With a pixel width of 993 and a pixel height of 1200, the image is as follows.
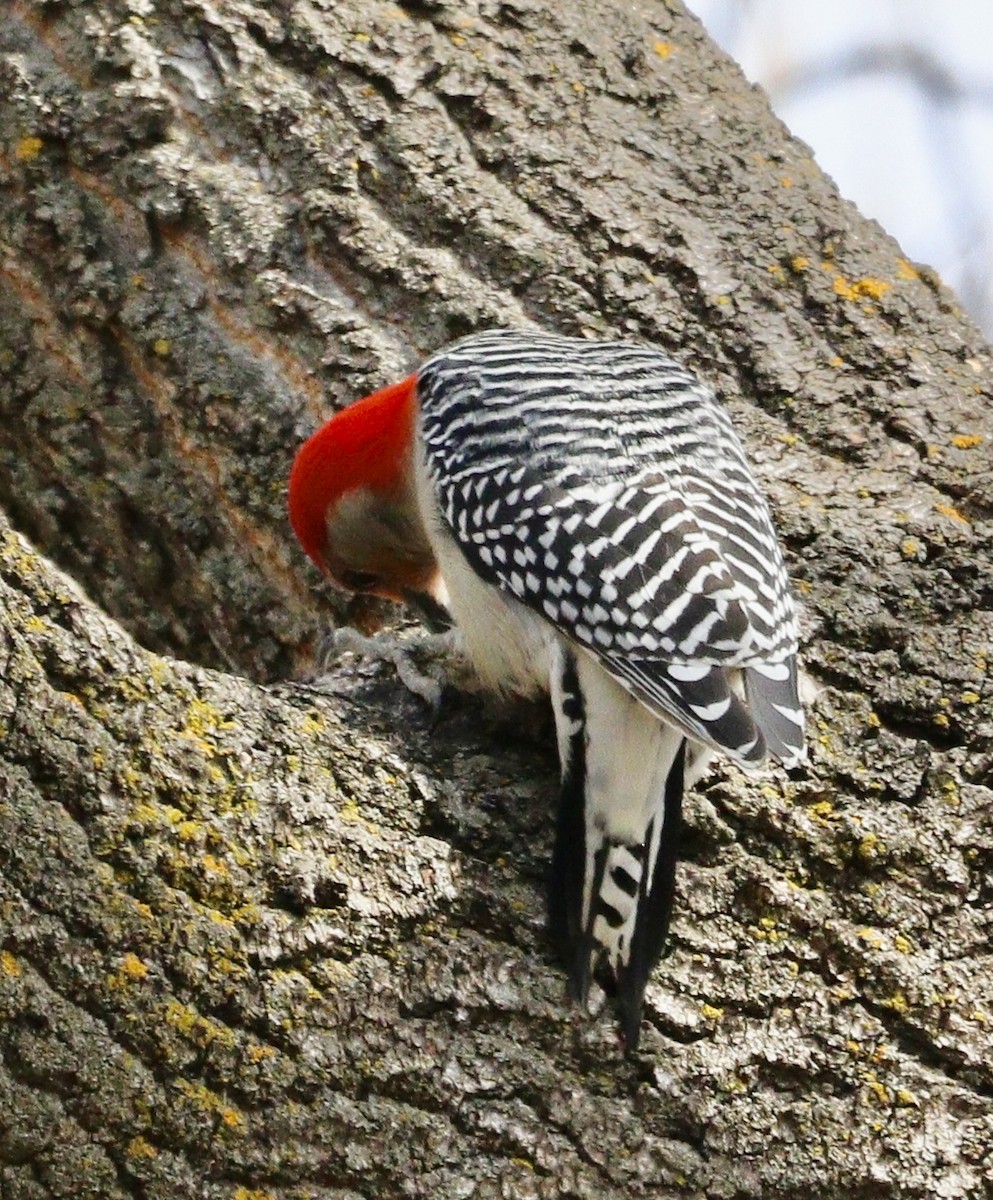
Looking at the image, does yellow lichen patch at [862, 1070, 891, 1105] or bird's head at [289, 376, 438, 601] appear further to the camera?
bird's head at [289, 376, 438, 601]

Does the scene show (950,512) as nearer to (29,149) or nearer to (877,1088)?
(877,1088)

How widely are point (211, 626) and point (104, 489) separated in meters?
0.48

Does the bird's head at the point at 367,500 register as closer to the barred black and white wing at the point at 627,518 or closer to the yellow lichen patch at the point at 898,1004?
the barred black and white wing at the point at 627,518

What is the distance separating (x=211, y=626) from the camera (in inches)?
156

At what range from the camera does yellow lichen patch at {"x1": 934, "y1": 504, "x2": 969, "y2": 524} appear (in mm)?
3227

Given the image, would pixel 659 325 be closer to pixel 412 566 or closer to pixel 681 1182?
pixel 412 566

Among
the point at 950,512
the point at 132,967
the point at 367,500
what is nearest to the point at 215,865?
the point at 132,967

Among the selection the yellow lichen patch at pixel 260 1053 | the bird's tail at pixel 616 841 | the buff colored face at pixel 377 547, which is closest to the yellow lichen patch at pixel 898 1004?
the bird's tail at pixel 616 841

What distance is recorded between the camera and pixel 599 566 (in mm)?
2846

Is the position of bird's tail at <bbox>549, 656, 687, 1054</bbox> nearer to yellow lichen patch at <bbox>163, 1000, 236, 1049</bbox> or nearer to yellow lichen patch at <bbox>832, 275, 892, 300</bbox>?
yellow lichen patch at <bbox>163, 1000, 236, 1049</bbox>

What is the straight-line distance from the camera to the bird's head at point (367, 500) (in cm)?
359

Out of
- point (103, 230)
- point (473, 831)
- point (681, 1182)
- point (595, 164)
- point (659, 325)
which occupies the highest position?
point (595, 164)

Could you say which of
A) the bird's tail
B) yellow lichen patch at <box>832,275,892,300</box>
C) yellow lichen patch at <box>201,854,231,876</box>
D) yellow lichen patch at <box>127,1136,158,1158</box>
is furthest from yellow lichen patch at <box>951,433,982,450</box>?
yellow lichen patch at <box>127,1136,158,1158</box>

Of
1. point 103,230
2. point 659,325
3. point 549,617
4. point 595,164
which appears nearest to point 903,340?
point 659,325
